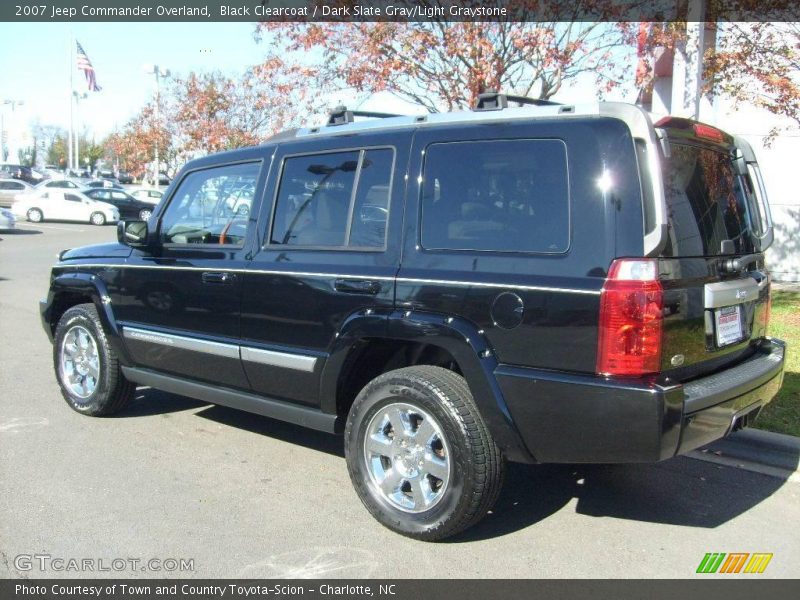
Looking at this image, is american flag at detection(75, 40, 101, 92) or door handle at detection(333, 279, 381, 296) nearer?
door handle at detection(333, 279, 381, 296)

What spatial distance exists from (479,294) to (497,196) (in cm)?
48

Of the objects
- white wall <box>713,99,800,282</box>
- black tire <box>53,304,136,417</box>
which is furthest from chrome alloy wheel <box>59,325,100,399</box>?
white wall <box>713,99,800,282</box>

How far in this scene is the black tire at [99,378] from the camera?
5.59 meters

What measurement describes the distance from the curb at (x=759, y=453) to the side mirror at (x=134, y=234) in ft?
13.2

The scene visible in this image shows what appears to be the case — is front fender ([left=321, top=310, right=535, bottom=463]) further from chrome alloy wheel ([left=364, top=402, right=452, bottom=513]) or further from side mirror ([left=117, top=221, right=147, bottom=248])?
side mirror ([left=117, top=221, right=147, bottom=248])

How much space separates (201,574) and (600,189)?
2458mm

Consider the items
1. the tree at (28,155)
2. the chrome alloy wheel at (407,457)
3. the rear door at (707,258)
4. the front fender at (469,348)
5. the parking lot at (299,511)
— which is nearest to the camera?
the rear door at (707,258)

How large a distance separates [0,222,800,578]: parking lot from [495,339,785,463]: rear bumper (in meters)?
0.63

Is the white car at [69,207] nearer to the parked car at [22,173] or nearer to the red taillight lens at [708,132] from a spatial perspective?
the parked car at [22,173]

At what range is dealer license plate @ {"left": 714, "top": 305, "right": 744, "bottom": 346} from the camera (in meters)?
3.61

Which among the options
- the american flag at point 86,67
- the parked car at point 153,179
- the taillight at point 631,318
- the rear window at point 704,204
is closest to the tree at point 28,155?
the parked car at point 153,179

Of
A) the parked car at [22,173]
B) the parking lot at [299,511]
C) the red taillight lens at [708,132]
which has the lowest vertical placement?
the parking lot at [299,511]

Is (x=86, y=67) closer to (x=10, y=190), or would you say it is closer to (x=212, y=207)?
(x=10, y=190)

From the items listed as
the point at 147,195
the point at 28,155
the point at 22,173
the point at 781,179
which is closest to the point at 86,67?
the point at 147,195
